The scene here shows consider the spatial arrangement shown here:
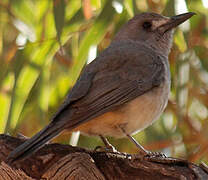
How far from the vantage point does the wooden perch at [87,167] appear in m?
3.26

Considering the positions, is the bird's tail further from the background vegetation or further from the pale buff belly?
the background vegetation

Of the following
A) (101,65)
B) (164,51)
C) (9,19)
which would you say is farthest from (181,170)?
(9,19)

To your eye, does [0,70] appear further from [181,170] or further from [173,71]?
[181,170]

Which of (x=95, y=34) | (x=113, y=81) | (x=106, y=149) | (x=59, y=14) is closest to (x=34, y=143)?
(x=106, y=149)

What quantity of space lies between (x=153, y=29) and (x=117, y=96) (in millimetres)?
1119

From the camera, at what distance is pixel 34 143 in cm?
318

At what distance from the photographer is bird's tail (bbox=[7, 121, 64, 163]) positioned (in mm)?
3090

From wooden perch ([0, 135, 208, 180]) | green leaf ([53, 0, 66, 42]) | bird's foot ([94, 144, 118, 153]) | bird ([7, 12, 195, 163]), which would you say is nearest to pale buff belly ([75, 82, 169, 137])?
bird ([7, 12, 195, 163])

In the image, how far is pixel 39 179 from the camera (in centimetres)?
327

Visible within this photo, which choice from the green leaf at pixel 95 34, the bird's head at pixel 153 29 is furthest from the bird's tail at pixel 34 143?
the bird's head at pixel 153 29

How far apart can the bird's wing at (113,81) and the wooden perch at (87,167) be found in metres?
0.25

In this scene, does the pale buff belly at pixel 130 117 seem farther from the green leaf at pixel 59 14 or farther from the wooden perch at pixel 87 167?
the green leaf at pixel 59 14

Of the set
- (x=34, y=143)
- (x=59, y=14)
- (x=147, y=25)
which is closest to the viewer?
(x=34, y=143)

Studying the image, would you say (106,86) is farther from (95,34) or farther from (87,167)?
(95,34)
